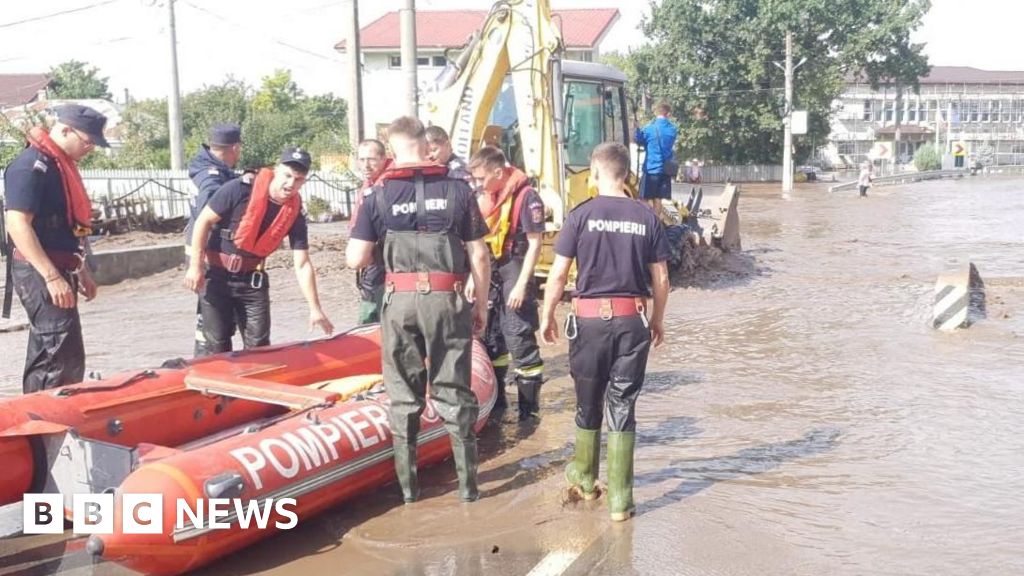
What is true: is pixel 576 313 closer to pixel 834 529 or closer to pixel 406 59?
pixel 834 529

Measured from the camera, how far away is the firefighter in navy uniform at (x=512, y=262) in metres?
6.23

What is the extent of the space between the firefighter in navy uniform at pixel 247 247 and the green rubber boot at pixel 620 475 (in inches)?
81.4

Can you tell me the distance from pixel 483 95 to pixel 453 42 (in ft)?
133

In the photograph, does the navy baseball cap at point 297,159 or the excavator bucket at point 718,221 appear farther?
the excavator bucket at point 718,221

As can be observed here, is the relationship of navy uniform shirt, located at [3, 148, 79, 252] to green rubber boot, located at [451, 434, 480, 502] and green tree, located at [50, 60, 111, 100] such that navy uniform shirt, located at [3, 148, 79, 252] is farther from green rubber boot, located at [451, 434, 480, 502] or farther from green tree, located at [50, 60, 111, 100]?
green tree, located at [50, 60, 111, 100]

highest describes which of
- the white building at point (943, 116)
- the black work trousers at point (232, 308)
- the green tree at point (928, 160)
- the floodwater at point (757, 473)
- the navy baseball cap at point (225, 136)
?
the white building at point (943, 116)

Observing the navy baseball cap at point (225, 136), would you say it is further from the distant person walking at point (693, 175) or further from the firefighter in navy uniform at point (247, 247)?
the distant person walking at point (693, 175)

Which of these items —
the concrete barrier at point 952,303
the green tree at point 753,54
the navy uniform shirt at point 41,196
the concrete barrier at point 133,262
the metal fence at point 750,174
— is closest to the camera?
the navy uniform shirt at point 41,196

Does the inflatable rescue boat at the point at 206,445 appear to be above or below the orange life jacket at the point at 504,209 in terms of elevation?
below

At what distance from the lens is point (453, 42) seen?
1946 inches

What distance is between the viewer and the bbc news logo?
401 cm

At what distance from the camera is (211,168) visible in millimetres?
6562

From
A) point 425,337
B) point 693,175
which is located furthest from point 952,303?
point 693,175

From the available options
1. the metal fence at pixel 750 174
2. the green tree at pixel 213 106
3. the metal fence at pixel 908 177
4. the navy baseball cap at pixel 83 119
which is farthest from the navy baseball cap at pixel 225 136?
the metal fence at pixel 750 174
